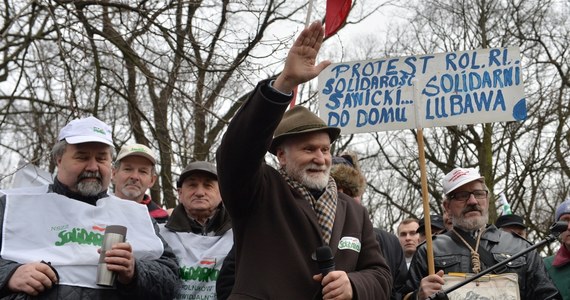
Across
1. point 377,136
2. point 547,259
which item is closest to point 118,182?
point 547,259

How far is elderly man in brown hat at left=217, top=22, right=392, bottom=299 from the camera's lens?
3236 millimetres

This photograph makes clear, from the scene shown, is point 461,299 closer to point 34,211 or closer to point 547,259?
point 547,259

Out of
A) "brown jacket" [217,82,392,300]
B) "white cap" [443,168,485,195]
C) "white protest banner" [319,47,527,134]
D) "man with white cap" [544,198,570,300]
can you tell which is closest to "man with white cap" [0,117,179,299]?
"brown jacket" [217,82,392,300]

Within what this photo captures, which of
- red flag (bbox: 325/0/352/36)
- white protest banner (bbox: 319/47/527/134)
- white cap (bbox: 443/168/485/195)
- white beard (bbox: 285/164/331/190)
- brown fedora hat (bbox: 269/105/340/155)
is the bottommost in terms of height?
white beard (bbox: 285/164/331/190)

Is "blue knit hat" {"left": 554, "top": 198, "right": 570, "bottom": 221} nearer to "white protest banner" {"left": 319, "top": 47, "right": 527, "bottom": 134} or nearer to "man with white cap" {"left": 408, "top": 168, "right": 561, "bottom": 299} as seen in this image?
"man with white cap" {"left": 408, "top": 168, "right": 561, "bottom": 299}

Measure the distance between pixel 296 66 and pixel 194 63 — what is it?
4640 millimetres

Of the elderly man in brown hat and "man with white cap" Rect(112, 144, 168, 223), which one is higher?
"man with white cap" Rect(112, 144, 168, 223)

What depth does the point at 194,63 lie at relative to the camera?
305 inches

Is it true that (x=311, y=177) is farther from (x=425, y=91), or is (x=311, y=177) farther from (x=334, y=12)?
(x=334, y=12)

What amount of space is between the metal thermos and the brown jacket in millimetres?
630

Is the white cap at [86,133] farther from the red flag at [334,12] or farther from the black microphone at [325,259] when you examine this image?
the red flag at [334,12]

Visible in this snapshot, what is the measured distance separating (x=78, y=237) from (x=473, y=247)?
244cm

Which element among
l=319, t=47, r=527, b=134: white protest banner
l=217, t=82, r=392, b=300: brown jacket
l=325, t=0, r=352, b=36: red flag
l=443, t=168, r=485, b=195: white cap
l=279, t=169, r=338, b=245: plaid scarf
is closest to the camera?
l=217, t=82, r=392, b=300: brown jacket

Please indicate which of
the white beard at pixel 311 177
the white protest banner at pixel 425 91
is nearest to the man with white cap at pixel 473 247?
the white protest banner at pixel 425 91
